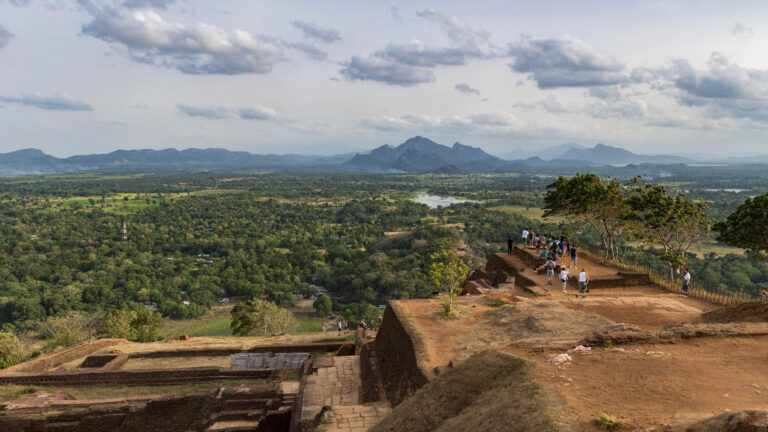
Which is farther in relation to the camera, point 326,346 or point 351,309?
point 351,309

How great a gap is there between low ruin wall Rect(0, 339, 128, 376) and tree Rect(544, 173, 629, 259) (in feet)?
83.5

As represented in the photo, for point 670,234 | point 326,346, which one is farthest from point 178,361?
point 670,234

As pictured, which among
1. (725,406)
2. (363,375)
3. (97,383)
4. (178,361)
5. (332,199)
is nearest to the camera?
(725,406)

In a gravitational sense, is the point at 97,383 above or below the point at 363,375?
below

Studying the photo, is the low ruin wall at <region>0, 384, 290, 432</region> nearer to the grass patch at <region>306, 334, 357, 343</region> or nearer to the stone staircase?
the stone staircase

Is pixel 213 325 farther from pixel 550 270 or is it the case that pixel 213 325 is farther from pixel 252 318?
pixel 550 270

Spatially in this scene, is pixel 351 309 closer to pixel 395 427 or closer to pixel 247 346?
pixel 247 346

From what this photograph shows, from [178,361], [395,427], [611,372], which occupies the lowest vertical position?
[178,361]

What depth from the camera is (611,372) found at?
8.03 meters

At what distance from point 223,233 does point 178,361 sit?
66.7 meters

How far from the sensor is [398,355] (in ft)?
44.6

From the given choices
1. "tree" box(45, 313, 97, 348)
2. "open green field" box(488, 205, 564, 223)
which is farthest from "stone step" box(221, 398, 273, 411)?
"open green field" box(488, 205, 564, 223)

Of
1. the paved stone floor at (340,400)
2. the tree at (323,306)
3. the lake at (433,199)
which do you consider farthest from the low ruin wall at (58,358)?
the lake at (433,199)

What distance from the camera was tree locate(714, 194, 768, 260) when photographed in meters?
14.5
